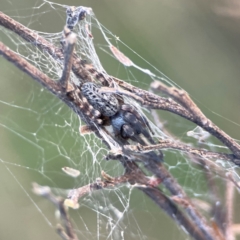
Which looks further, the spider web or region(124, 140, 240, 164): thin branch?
the spider web

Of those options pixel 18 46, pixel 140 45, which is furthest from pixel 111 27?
pixel 18 46

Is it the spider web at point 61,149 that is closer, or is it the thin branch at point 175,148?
the thin branch at point 175,148

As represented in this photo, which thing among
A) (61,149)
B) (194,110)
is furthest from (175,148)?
(61,149)

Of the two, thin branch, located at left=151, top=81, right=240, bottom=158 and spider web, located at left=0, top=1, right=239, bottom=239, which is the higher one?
thin branch, located at left=151, top=81, right=240, bottom=158

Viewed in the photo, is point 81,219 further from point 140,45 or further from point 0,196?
point 140,45

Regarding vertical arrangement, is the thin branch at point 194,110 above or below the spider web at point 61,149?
above
